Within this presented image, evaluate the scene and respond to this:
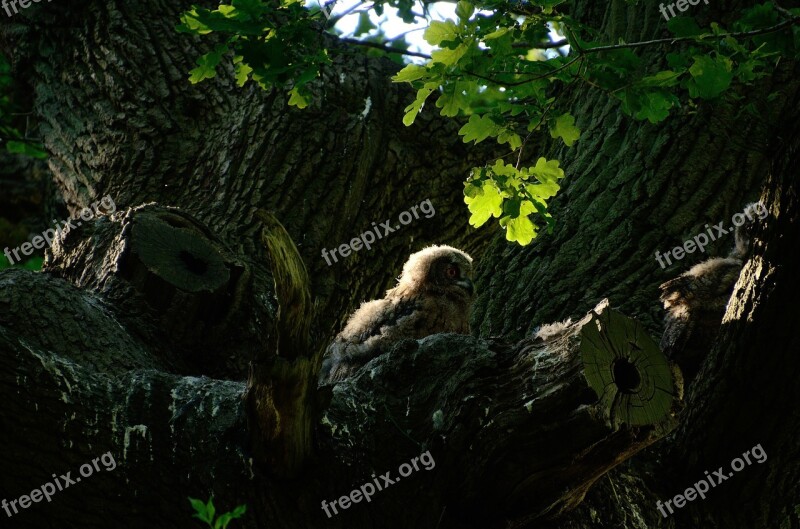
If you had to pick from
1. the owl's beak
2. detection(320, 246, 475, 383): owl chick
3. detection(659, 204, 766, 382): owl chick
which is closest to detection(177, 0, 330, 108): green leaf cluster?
detection(320, 246, 475, 383): owl chick

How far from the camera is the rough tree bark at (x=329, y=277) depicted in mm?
2637

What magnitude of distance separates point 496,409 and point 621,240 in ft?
7.26

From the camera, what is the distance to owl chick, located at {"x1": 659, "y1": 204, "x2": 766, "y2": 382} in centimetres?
409

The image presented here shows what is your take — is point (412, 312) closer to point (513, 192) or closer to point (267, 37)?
point (513, 192)

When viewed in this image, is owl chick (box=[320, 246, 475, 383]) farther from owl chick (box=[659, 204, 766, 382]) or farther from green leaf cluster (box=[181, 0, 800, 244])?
owl chick (box=[659, 204, 766, 382])

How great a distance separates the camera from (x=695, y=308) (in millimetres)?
4094

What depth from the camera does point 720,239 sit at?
4.75 metres

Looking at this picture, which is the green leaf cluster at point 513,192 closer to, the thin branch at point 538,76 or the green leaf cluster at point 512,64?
the green leaf cluster at point 512,64

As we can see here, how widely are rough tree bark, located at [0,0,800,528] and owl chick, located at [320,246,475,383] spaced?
0.16 metres

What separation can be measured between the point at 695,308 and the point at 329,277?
1.97 m

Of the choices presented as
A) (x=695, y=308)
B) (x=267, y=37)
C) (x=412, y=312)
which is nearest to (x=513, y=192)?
(x=695, y=308)

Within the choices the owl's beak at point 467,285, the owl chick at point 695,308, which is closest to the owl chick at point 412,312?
the owl's beak at point 467,285

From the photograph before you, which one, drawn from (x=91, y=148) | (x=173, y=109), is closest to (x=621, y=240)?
(x=173, y=109)

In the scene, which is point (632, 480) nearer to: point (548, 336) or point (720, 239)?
point (548, 336)
